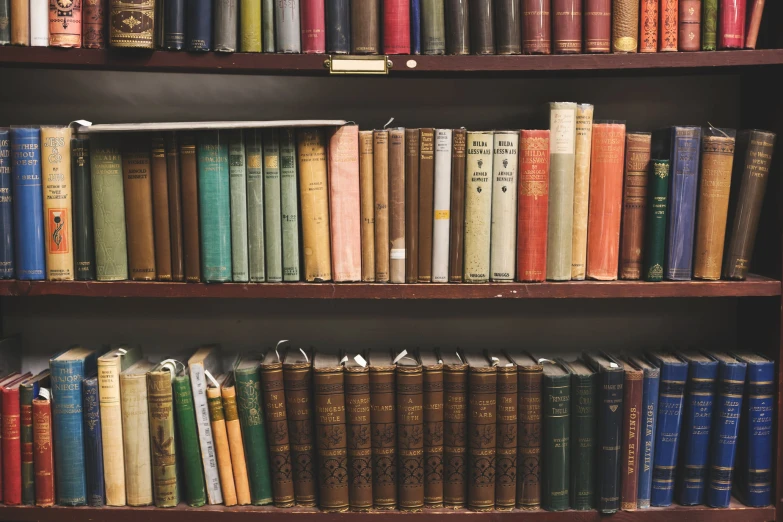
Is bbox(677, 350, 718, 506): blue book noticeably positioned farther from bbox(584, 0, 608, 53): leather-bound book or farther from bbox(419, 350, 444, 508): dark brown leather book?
bbox(584, 0, 608, 53): leather-bound book

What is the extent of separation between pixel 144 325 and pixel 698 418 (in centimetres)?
120

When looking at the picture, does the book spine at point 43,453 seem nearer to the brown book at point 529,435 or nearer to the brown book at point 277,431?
the brown book at point 277,431

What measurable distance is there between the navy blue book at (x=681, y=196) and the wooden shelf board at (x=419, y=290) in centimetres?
4

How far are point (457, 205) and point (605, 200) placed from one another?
0.91ft

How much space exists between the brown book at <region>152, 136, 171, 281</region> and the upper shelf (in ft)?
0.49

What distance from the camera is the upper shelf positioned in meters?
1.14

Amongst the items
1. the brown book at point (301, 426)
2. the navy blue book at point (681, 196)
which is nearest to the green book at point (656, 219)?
the navy blue book at point (681, 196)

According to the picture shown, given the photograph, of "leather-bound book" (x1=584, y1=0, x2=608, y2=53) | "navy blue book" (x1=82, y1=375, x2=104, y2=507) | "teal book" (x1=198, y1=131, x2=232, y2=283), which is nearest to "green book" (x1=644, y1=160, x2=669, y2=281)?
"leather-bound book" (x1=584, y1=0, x2=608, y2=53)

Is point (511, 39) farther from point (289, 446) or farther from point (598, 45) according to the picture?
point (289, 446)

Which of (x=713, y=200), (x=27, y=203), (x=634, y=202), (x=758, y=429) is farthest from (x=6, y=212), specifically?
(x=758, y=429)

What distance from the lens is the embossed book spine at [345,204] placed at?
1174 millimetres

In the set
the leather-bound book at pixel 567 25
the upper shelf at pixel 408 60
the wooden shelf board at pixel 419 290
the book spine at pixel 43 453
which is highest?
the leather-bound book at pixel 567 25

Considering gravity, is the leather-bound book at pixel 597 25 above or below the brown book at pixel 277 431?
above

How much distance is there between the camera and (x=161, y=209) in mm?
1189
